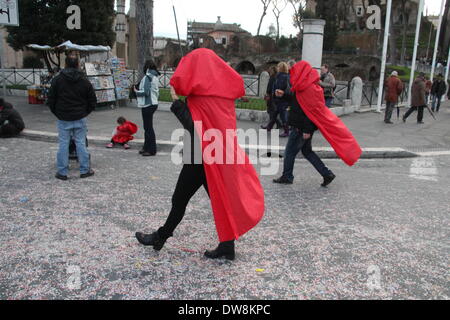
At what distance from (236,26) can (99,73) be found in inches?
2982

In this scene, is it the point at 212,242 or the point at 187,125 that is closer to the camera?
the point at 187,125

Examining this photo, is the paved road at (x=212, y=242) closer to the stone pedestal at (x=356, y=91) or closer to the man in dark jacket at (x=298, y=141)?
the man in dark jacket at (x=298, y=141)

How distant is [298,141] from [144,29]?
890 cm

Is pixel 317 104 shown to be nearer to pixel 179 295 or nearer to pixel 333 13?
pixel 179 295

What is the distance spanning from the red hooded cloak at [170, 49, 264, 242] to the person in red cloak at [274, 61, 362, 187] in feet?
8.81

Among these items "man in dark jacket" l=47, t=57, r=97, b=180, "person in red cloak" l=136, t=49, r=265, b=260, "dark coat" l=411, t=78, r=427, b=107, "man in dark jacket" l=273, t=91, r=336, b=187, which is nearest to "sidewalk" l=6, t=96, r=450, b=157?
"dark coat" l=411, t=78, r=427, b=107

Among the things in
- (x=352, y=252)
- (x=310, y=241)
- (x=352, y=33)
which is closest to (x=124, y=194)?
(x=310, y=241)

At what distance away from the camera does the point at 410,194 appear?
6070 millimetres

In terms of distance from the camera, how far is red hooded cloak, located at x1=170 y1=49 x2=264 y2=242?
3.27 metres

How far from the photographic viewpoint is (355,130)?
11570mm

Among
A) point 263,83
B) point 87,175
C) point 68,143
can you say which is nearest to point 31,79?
point 263,83

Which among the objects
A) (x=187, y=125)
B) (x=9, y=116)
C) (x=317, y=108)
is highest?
(x=187, y=125)

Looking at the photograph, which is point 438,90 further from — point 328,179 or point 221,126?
point 221,126

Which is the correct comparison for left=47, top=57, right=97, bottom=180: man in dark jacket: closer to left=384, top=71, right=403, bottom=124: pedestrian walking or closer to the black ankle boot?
the black ankle boot
